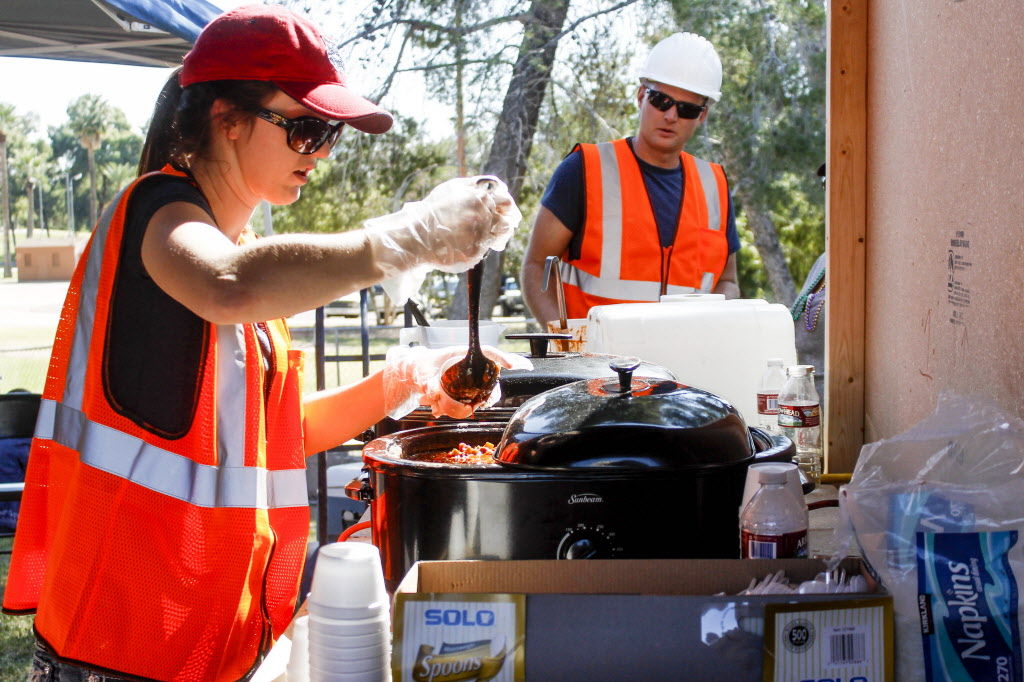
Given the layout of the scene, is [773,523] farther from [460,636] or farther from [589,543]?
[460,636]

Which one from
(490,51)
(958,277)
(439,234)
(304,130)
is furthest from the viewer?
(490,51)

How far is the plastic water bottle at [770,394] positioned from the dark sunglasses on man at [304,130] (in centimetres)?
127

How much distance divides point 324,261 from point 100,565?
1.87 feet

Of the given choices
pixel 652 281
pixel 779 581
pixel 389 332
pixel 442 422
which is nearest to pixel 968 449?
pixel 779 581

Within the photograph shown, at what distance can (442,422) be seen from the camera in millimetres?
1911

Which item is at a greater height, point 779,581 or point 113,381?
point 113,381

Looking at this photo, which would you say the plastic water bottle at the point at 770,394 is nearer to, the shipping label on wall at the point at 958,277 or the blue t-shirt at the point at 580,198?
the shipping label on wall at the point at 958,277

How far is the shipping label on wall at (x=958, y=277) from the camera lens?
1.65m

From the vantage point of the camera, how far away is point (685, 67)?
11.9ft

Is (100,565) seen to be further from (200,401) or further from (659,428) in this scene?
(659,428)

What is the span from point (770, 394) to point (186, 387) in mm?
1446

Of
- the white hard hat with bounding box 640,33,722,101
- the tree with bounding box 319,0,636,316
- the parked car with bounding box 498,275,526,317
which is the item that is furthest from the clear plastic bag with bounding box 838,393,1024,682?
the parked car with bounding box 498,275,526,317

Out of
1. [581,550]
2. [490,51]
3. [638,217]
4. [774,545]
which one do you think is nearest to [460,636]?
[581,550]

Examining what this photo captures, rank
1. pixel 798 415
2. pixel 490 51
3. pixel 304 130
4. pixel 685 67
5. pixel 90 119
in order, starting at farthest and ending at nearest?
pixel 90 119 < pixel 490 51 < pixel 685 67 < pixel 798 415 < pixel 304 130
